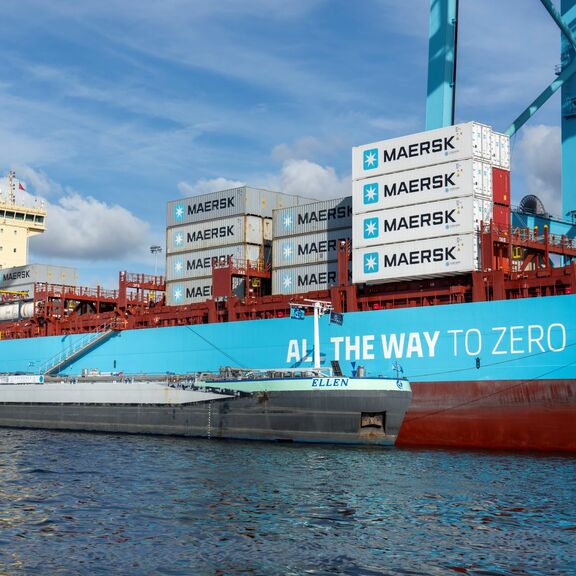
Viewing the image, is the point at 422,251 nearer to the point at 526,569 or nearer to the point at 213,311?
the point at 213,311

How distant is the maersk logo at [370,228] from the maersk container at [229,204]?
919cm

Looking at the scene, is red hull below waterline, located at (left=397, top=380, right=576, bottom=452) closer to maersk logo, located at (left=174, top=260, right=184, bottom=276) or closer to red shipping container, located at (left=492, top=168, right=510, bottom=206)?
red shipping container, located at (left=492, top=168, right=510, bottom=206)

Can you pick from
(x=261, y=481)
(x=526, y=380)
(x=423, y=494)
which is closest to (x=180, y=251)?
(x=526, y=380)

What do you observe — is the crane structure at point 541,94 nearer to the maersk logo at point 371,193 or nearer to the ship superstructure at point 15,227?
the maersk logo at point 371,193

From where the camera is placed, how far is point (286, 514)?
17031mm

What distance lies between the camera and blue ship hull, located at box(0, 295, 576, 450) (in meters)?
30.1

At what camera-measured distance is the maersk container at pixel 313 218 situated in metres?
40.6

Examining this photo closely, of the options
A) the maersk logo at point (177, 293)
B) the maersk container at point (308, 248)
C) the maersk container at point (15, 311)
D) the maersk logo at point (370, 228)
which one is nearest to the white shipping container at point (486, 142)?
the maersk logo at point (370, 228)

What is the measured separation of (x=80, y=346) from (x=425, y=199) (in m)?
26.3

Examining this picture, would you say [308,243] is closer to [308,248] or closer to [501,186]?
[308,248]

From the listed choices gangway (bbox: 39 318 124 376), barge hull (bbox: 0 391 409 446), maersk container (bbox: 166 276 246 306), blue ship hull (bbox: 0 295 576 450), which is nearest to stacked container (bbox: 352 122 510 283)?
blue ship hull (bbox: 0 295 576 450)

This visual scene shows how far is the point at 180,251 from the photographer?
4731cm

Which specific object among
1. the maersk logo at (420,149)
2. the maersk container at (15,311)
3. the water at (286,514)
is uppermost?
the maersk logo at (420,149)

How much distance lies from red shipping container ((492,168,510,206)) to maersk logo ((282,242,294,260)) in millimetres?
11731
